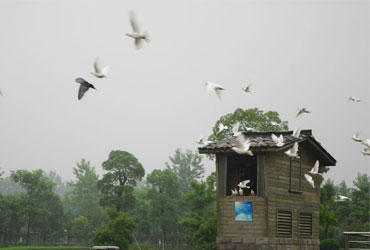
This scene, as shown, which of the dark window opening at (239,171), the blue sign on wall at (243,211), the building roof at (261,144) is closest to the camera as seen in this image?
the building roof at (261,144)

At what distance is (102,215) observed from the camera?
273 ft

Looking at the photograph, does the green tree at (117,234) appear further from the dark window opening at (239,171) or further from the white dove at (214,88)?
the white dove at (214,88)

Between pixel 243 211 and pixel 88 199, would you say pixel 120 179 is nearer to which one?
pixel 88 199

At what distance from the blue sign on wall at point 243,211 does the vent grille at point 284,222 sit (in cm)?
176

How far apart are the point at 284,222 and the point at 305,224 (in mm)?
2538

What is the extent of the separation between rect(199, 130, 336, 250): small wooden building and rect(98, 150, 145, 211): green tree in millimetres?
A: 34292

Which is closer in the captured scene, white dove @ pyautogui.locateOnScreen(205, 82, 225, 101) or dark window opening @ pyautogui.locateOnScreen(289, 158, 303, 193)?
white dove @ pyautogui.locateOnScreen(205, 82, 225, 101)

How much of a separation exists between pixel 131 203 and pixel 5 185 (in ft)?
458

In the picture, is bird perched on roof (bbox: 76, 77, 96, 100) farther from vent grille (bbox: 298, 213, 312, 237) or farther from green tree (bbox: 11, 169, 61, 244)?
green tree (bbox: 11, 169, 61, 244)

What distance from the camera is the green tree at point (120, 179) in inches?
2411

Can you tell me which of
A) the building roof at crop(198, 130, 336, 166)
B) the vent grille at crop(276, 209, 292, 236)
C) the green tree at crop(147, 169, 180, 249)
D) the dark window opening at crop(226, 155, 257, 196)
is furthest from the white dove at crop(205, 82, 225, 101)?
the green tree at crop(147, 169, 180, 249)

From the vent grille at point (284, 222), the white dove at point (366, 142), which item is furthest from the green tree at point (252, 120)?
the white dove at point (366, 142)

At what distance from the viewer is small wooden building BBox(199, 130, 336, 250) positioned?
2594 centimetres

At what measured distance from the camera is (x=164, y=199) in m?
66.7
